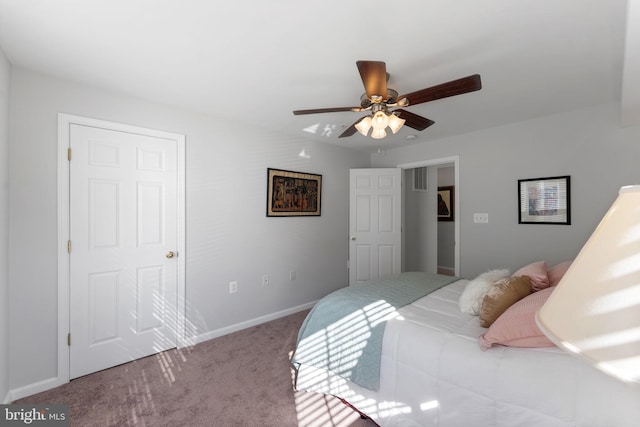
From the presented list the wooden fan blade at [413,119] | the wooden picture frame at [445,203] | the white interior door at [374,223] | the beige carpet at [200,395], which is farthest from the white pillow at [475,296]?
the wooden picture frame at [445,203]

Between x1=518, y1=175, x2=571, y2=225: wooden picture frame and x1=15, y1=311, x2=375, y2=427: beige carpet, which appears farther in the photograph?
x1=518, y1=175, x2=571, y2=225: wooden picture frame

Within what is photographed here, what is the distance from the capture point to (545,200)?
9.65ft

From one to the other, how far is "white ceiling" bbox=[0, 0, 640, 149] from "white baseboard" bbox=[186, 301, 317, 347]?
236 cm

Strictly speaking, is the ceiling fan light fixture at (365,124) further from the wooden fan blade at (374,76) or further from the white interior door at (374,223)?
the white interior door at (374,223)

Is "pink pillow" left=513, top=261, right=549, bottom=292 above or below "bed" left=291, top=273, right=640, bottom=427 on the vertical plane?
above

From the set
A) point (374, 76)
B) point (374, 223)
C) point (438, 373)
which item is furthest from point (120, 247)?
point (374, 223)

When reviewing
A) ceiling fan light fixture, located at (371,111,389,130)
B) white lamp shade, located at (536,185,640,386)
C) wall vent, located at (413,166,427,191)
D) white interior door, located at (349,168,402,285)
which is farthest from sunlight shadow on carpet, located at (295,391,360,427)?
wall vent, located at (413,166,427,191)

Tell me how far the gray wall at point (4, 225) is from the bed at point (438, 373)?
6.47ft

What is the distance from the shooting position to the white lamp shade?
515 millimetres

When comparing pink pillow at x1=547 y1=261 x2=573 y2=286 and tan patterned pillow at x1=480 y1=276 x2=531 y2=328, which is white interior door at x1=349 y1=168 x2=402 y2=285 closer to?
pink pillow at x1=547 y1=261 x2=573 y2=286

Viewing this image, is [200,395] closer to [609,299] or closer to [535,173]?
[609,299]

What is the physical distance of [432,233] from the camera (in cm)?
523

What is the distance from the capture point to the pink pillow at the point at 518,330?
1.30 m

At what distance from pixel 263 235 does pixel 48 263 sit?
74.3 inches
